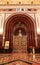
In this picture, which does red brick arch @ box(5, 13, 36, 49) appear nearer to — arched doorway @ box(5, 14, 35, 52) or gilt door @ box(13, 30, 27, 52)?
arched doorway @ box(5, 14, 35, 52)

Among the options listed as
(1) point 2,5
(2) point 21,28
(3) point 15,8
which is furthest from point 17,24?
(1) point 2,5

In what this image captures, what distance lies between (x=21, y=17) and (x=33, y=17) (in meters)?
1.00

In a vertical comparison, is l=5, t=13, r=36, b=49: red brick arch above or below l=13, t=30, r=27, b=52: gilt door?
above

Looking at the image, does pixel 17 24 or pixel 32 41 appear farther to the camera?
pixel 17 24

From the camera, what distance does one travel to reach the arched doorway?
31.2ft

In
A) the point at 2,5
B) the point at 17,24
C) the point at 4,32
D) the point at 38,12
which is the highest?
the point at 2,5

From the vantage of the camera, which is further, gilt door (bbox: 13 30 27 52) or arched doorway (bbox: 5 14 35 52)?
gilt door (bbox: 13 30 27 52)

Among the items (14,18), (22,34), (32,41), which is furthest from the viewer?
(22,34)

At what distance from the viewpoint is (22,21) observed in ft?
33.2

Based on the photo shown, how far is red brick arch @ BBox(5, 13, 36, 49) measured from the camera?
946cm

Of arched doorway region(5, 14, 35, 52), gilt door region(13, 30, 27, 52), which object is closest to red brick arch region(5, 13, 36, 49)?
arched doorway region(5, 14, 35, 52)

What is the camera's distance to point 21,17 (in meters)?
9.99

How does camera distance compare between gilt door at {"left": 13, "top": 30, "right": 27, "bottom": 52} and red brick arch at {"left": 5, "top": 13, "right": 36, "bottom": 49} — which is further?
gilt door at {"left": 13, "top": 30, "right": 27, "bottom": 52}

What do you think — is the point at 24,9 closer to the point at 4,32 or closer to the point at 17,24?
the point at 17,24
